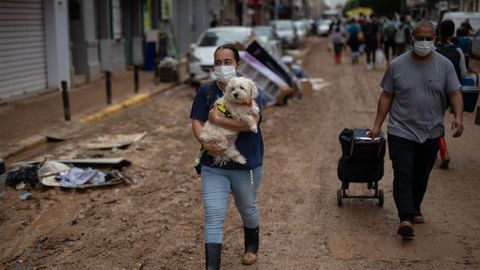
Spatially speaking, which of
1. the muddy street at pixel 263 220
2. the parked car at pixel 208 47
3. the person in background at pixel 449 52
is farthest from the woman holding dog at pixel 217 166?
the parked car at pixel 208 47

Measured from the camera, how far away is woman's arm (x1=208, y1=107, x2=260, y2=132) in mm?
4426

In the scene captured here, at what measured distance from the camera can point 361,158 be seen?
6.49m

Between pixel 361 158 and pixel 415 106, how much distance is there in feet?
3.65

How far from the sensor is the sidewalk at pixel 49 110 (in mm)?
10656

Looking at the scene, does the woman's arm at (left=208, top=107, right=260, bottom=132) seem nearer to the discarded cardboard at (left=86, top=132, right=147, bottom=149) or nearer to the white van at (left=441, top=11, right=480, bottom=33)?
the discarded cardboard at (left=86, top=132, right=147, bottom=149)

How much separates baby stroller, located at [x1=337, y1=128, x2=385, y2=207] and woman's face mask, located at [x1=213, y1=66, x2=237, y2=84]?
7.19 feet

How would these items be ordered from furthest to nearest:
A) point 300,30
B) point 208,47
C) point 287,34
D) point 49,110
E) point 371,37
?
1. point 300,30
2. point 287,34
3. point 371,37
4. point 208,47
5. point 49,110

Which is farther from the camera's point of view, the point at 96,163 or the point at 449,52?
the point at 96,163

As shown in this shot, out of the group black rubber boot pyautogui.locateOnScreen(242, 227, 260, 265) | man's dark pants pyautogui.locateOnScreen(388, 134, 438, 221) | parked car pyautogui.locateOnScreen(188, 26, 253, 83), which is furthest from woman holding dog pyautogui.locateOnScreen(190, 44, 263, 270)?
parked car pyautogui.locateOnScreen(188, 26, 253, 83)

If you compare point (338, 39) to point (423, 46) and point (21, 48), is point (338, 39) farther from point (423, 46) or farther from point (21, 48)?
point (423, 46)

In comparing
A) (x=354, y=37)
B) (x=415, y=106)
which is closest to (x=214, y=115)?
(x=415, y=106)

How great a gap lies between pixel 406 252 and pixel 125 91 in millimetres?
13088

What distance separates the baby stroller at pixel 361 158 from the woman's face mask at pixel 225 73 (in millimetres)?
2192

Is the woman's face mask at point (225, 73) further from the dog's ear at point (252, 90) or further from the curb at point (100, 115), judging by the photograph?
the curb at point (100, 115)
